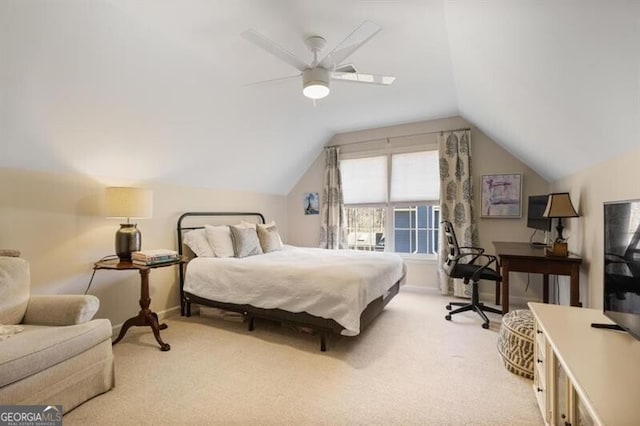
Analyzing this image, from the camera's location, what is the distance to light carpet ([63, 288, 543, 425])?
1765mm

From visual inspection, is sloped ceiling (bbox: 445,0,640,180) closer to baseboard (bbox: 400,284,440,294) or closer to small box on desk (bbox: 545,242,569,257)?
small box on desk (bbox: 545,242,569,257)

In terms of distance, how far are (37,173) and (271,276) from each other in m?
2.14

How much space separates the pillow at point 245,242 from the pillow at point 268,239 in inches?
6.6

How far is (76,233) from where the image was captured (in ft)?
8.79

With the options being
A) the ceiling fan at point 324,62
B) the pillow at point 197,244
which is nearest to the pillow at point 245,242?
the pillow at point 197,244

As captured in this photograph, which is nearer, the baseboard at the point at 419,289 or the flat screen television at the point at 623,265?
the flat screen television at the point at 623,265

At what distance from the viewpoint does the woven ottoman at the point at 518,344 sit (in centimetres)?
214

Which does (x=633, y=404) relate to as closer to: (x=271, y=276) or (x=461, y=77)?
(x=271, y=276)

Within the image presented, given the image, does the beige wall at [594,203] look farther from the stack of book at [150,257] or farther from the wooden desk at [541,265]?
the stack of book at [150,257]

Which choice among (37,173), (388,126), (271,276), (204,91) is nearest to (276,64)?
(204,91)

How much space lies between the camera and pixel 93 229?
2.82 m

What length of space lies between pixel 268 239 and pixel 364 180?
78.6 inches

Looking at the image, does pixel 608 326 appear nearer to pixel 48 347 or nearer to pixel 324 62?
pixel 324 62

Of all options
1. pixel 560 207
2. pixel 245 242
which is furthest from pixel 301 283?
pixel 560 207
